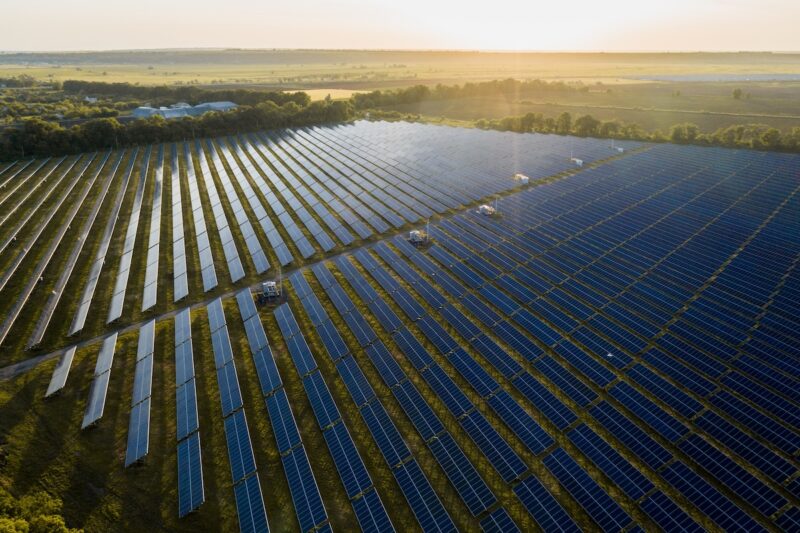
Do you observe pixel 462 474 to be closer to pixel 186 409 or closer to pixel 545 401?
pixel 545 401

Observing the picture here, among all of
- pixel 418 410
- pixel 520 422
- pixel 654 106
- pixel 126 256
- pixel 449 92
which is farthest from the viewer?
pixel 449 92

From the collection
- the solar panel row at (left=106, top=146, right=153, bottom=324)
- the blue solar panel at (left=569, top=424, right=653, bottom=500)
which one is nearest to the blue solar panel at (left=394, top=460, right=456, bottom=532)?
the blue solar panel at (left=569, top=424, right=653, bottom=500)

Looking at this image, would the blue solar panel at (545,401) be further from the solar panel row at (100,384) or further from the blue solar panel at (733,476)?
the solar panel row at (100,384)

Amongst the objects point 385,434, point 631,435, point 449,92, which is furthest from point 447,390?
point 449,92

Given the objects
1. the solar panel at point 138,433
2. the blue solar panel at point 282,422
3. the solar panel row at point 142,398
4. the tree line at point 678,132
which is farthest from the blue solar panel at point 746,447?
the tree line at point 678,132

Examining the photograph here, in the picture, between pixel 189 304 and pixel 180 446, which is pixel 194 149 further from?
pixel 180 446

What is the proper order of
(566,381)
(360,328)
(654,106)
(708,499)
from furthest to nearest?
(654,106), (360,328), (566,381), (708,499)

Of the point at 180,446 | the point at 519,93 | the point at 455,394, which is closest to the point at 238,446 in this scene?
the point at 180,446
